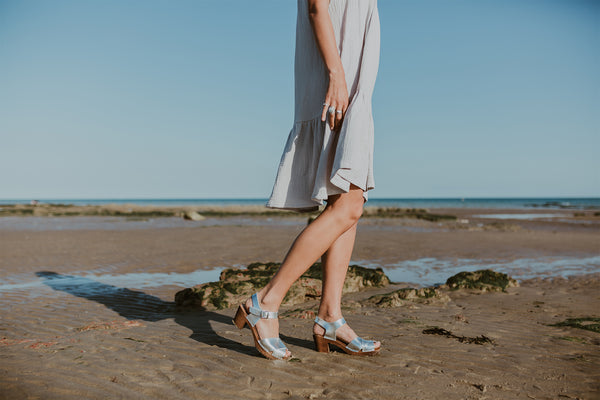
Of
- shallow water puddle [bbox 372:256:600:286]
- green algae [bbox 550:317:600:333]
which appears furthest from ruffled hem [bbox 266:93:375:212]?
shallow water puddle [bbox 372:256:600:286]

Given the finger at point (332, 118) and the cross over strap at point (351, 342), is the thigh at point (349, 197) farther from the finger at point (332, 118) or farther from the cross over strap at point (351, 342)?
the cross over strap at point (351, 342)

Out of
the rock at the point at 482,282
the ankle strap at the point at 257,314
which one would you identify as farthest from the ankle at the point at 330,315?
the rock at the point at 482,282

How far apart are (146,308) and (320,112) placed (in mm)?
2995

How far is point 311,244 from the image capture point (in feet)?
7.75

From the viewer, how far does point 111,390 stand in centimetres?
202

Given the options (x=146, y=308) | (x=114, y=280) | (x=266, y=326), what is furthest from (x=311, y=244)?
(x=114, y=280)

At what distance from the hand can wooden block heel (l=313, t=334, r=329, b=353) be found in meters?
1.21

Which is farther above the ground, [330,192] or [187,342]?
[330,192]

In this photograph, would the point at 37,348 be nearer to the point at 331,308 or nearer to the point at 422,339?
the point at 331,308

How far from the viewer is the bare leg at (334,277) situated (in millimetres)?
2557

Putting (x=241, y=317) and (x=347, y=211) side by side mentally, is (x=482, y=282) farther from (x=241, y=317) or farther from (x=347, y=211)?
(x=241, y=317)

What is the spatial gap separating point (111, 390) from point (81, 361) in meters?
0.50

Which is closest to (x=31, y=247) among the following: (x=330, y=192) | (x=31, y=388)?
(x=31, y=388)

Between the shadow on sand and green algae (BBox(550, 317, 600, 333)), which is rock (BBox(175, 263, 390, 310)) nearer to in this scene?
the shadow on sand
